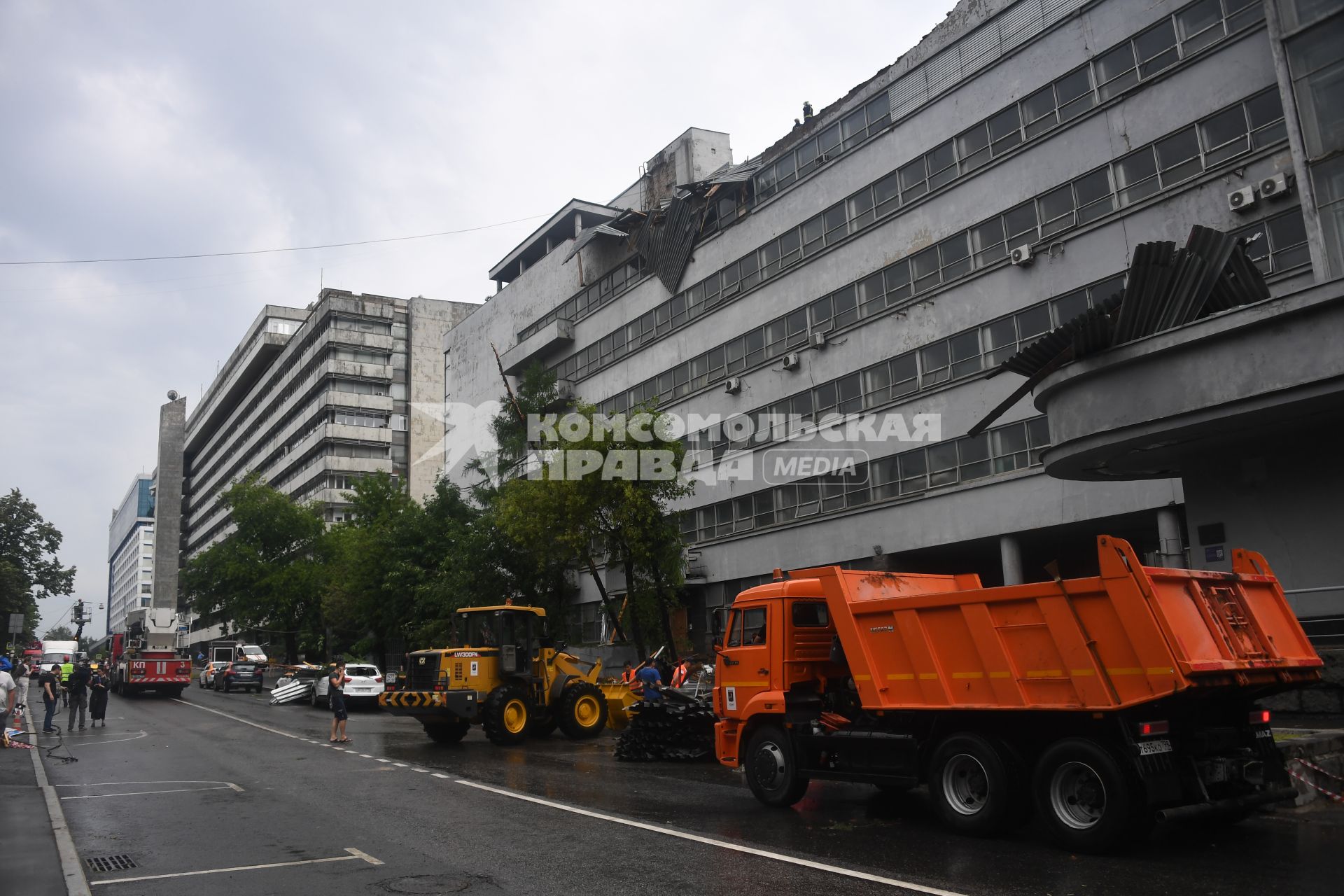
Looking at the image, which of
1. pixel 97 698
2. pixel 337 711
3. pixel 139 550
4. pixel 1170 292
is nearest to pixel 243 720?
pixel 97 698

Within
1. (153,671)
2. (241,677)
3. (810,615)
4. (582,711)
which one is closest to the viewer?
(810,615)

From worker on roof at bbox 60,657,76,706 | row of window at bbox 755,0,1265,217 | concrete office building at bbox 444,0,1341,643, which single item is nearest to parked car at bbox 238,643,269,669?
worker on roof at bbox 60,657,76,706

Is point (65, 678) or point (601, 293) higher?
point (601, 293)

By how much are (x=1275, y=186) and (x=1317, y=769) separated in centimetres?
1613

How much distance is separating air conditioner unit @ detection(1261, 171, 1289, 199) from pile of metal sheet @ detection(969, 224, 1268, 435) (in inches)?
248

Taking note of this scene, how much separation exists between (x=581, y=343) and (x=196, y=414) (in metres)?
103

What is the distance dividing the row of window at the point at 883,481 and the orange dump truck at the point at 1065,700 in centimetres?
1721

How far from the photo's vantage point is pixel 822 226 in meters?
34.3

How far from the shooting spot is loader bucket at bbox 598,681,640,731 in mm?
22688

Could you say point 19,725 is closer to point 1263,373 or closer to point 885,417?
point 885,417

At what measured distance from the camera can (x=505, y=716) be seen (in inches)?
800

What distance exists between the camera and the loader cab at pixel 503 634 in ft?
68.8

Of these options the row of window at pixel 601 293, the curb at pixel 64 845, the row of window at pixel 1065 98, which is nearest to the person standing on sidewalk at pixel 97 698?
the curb at pixel 64 845

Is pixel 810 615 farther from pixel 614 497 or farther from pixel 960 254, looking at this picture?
pixel 960 254
